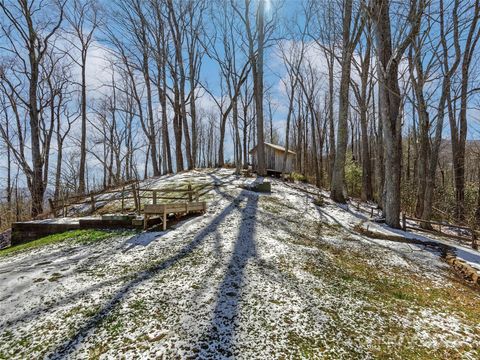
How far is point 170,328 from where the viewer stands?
10.3 feet

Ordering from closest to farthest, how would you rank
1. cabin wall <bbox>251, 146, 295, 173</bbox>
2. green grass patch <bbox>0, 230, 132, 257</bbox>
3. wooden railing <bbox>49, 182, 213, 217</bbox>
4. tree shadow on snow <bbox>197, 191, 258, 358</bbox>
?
tree shadow on snow <bbox>197, 191, 258, 358</bbox> < green grass patch <bbox>0, 230, 132, 257</bbox> < wooden railing <bbox>49, 182, 213, 217</bbox> < cabin wall <bbox>251, 146, 295, 173</bbox>

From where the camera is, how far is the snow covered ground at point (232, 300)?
2.95 m

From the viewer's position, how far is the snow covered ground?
9.69ft

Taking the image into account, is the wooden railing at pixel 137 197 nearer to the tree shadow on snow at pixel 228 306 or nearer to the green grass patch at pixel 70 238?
the green grass patch at pixel 70 238

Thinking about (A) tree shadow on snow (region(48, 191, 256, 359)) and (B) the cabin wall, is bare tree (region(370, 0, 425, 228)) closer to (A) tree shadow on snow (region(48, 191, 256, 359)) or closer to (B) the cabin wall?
(A) tree shadow on snow (region(48, 191, 256, 359))

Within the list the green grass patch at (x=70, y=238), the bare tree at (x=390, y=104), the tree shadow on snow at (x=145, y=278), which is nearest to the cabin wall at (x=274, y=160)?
the bare tree at (x=390, y=104)

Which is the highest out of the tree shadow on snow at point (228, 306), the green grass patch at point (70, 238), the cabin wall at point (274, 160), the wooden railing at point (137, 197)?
the cabin wall at point (274, 160)

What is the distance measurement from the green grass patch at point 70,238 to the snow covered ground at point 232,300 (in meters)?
0.35

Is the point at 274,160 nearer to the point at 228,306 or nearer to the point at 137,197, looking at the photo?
the point at 137,197

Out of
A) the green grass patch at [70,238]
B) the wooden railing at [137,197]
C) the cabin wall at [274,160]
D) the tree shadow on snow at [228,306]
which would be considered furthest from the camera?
the cabin wall at [274,160]

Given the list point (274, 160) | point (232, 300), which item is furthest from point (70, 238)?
point (274, 160)

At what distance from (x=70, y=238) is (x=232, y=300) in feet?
17.8

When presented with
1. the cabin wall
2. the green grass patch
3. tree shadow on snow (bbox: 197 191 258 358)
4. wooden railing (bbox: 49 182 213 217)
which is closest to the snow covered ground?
tree shadow on snow (bbox: 197 191 258 358)

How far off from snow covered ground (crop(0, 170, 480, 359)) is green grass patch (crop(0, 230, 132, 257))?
1.14 ft
